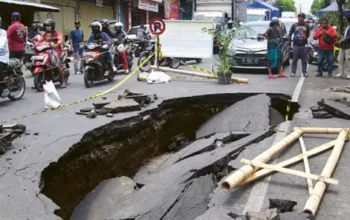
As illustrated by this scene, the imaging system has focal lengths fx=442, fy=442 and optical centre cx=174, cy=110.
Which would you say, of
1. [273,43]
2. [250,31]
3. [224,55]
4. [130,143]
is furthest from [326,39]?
[130,143]

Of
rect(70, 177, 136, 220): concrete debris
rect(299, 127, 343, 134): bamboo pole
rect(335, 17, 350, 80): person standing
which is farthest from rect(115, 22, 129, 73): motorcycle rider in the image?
rect(299, 127, 343, 134): bamboo pole

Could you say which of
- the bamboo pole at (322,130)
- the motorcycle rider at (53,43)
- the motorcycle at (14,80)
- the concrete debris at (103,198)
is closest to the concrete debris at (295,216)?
the concrete debris at (103,198)

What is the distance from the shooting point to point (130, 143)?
22.6 feet

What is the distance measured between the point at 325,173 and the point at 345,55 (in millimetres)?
8571

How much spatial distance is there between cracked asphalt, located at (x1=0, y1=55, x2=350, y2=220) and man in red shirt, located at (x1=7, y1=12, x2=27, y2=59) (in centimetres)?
86

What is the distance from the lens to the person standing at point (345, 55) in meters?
11.7

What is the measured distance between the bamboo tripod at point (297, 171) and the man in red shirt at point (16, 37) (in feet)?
25.7

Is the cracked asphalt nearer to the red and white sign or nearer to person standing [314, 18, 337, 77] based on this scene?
person standing [314, 18, 337, 77]

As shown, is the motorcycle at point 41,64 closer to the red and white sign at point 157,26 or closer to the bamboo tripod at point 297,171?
the red and white sign at point 157,26

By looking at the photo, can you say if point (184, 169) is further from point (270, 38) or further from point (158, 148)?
point (270, 38)

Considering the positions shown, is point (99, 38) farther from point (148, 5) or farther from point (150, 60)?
point (148, 5)

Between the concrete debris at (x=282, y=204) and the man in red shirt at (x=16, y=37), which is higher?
A: the man in red shirt at (x=16, y=37)

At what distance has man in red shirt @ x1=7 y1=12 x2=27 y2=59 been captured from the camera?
35.5 ft

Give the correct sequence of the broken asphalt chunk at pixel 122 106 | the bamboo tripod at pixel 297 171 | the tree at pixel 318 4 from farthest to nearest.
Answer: the tree at pixel 318 4 < the broken asphalt chunk at pixel 122 106 < the bamboo tripod at pixel 297 171
